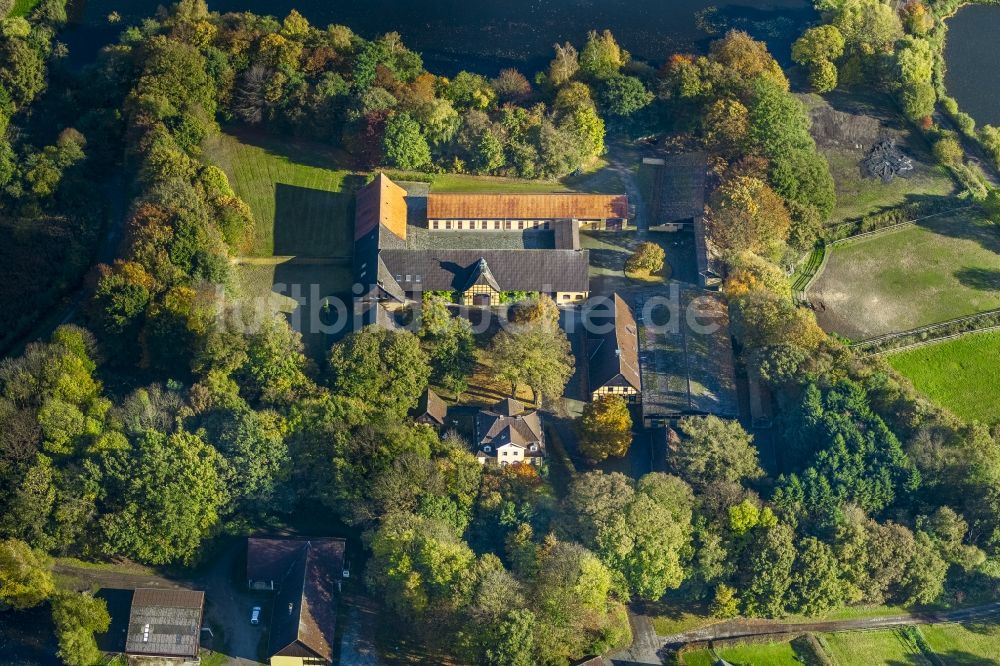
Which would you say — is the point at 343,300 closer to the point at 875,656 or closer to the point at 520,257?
the point at 520,257

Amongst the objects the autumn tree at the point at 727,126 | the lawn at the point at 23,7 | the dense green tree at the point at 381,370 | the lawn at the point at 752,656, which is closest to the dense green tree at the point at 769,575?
the lawn at the point at 752,656

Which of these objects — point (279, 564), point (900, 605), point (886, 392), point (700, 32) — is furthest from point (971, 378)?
point (279, 564)

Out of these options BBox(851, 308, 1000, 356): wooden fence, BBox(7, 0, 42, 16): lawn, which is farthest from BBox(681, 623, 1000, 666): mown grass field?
BBox(7, 0, 42, 16): lawn

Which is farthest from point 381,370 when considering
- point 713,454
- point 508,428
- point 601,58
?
point 601,58

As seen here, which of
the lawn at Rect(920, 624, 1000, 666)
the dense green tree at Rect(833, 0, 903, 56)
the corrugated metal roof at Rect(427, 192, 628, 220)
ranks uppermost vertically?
the dense green tree at Rect(833, 0, 903, 56)

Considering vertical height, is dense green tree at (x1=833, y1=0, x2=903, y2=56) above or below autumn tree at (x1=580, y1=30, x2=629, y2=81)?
above

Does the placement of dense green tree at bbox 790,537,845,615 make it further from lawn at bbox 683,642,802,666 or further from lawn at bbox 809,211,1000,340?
lawn at bbox 809,211,1000,340

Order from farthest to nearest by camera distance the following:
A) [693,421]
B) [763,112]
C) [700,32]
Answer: [700,32] → [763,112] → [693,421]
